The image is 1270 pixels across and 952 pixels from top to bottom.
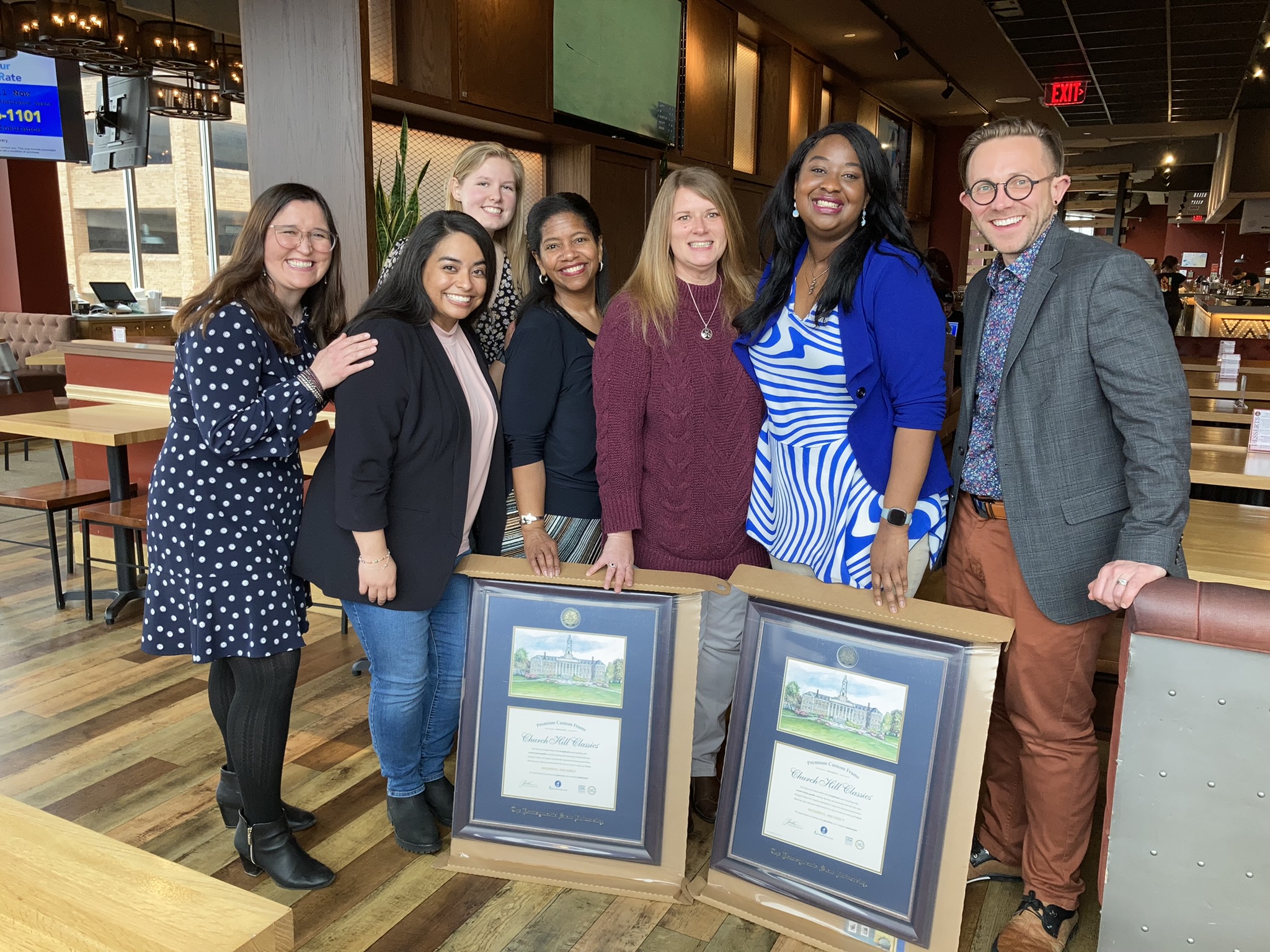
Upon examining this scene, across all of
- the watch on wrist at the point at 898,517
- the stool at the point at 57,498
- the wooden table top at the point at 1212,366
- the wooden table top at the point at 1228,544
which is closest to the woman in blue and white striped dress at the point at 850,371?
the watch on wrist at the point at 898,517

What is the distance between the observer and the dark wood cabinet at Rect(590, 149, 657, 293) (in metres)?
5.35

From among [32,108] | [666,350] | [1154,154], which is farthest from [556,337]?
[1154,154]

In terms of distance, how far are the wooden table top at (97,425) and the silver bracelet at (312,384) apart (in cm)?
221

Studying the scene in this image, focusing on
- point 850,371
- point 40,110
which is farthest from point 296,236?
point 40,110

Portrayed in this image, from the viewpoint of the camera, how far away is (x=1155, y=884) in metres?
1.62

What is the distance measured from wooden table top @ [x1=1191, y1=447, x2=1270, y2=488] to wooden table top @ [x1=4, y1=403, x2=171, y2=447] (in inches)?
152

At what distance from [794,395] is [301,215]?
44.8 inches

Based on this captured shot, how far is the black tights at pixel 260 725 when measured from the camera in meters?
2.11

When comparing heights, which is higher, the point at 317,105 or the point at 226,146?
the point at 226,146

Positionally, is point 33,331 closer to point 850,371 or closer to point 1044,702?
point 850,371

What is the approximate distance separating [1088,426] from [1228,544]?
1.01 m

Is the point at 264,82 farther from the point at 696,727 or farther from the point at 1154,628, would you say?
the point at 1154,628

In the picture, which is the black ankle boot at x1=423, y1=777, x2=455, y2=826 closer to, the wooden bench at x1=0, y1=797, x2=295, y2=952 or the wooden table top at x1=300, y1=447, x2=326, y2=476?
the wooden bench at x1=0, y1=797, x2=295, y2=952

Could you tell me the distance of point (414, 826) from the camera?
7.77ft
